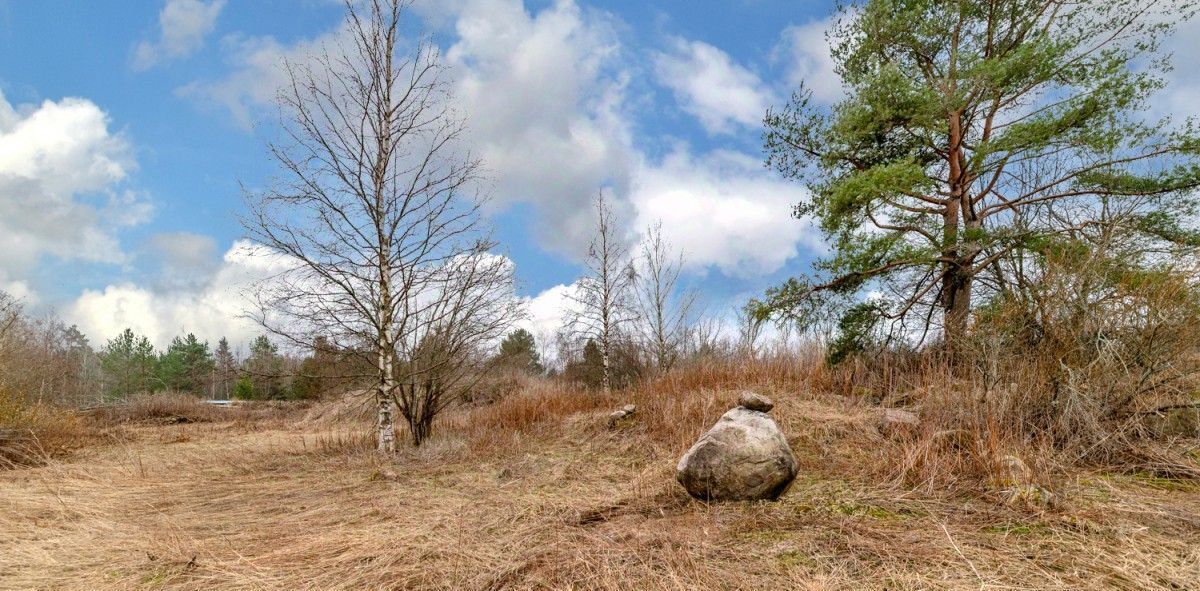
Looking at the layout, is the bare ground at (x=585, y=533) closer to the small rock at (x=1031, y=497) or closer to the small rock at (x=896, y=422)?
the small rock at (x=1031, y=497)

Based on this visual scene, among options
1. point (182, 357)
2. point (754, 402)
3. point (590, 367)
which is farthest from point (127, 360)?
point (754, 402)

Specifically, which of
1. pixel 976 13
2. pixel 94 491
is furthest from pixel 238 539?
pixel 976 13

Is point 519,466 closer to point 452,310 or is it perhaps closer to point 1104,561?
point 452,310

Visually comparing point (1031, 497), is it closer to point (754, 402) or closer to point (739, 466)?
point (739, 466)

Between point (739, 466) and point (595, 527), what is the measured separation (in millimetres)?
1364

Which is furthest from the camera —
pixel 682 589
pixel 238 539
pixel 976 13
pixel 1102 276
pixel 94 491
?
pixel 976 13

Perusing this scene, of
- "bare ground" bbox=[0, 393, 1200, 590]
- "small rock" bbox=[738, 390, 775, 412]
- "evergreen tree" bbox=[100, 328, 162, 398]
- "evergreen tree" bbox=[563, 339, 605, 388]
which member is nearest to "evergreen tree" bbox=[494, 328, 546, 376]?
"evergreen tree" bbox=[563, 339, 605, 388]

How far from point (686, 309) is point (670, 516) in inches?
649

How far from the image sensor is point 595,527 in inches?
161

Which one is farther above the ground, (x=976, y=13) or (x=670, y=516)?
(x=976, y=13)

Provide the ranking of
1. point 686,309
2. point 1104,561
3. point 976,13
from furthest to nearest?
point 686,309
point 976,13
point 1104,561

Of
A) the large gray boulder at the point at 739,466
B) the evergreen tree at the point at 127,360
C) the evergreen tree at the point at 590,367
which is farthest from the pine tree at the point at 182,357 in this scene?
the large gray boulder at the point at 739,466

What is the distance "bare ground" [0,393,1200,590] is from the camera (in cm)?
311

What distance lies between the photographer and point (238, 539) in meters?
4.40
